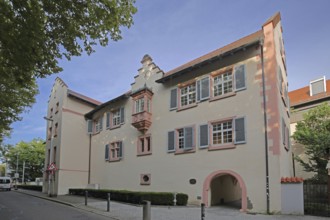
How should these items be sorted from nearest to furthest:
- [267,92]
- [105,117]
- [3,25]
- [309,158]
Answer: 1. [3,25]
2. [267,92]
3. [309,158]
4. [105,117]

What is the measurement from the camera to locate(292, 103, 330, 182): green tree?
939 inches

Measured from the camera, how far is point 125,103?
88.8 feet

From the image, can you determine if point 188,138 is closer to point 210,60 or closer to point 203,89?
point 203,89

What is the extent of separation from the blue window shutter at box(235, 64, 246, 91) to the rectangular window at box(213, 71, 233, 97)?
1.86ft

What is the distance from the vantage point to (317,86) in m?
30.9

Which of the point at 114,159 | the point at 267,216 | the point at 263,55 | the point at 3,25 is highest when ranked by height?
the point at 263,55

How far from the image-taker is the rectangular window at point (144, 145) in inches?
935

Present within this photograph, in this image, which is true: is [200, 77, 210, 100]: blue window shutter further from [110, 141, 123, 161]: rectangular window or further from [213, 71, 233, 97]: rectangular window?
[110, 141, 123, 161]: rectangular window

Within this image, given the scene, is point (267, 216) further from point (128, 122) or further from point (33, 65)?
point (128, 122)

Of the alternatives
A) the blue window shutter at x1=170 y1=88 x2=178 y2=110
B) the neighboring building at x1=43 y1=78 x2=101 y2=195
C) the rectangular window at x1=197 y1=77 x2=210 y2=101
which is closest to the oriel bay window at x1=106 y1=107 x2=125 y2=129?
the neighboring building at x1=43 y1=78 x2=101 y2=195

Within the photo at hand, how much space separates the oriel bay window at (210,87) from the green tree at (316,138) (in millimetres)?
9742

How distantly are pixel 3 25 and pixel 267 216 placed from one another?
1302 cm

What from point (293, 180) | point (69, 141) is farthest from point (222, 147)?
point (69, 141)

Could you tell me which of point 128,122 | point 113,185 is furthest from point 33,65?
point 113,185
